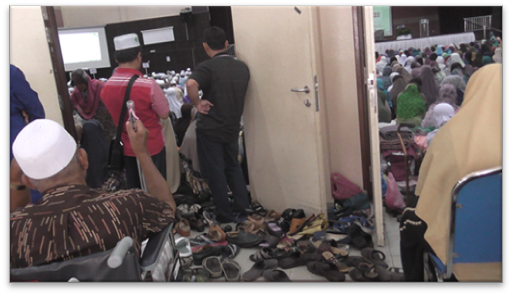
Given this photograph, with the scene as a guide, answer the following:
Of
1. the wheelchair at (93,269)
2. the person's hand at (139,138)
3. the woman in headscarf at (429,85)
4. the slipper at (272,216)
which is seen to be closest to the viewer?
the wheelchair at (93,269)

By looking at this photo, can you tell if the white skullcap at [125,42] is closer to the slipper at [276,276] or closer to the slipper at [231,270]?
the slipper at [231,270]

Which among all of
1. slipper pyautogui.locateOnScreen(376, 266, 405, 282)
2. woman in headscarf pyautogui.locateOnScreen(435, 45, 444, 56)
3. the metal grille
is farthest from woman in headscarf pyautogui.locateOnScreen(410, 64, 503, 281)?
woman in headscarf pyautogui.locateOnScreen(435, 45, 444, 56)

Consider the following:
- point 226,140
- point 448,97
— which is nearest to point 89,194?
point 226,140

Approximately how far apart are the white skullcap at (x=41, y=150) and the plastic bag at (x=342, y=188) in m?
2.37

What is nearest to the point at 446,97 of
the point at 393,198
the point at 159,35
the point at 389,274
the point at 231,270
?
the point at 393,198

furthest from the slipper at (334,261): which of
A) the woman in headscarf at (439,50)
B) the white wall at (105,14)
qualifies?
the woman in headscarf at (439,50)

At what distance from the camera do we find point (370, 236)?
8.39 ft

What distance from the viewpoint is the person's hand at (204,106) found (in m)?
2.94

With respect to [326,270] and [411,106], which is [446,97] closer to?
[411,106]

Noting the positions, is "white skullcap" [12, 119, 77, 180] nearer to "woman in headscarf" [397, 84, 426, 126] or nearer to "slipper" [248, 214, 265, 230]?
"slipper" [248, 214, 265, 230]

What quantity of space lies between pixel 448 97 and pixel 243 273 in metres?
3.61

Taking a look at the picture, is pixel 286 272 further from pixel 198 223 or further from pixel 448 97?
pixel 448 97

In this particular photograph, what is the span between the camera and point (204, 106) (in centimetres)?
296

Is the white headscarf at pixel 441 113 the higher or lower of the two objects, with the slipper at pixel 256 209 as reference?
higher
